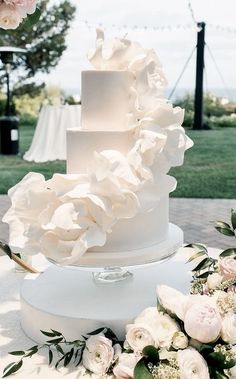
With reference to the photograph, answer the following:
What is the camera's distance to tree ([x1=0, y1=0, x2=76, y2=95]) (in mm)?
16750

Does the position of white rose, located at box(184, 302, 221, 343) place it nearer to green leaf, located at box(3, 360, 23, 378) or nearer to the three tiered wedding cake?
the three tiered wedding cake

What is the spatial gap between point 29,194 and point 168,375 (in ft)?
1.85

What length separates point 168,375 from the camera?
1226mm

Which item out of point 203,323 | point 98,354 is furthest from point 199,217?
point 203,323

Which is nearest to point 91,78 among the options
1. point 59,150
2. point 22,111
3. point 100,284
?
point 100,284

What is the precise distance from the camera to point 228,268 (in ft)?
4.75

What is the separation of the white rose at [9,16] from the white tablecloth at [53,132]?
782 cm

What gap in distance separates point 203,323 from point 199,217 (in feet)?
13.9

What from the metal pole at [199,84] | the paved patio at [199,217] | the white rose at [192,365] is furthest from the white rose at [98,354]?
the metal pole at [199,84]

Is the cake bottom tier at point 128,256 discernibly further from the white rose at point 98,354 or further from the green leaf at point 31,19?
the green leaf at point 31,19

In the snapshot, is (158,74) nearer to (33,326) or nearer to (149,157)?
(149,157)

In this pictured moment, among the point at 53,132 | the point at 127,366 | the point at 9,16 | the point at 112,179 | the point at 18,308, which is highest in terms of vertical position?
the point at 9,16

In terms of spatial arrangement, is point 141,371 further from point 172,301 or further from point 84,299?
point 84,299

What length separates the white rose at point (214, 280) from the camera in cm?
146
